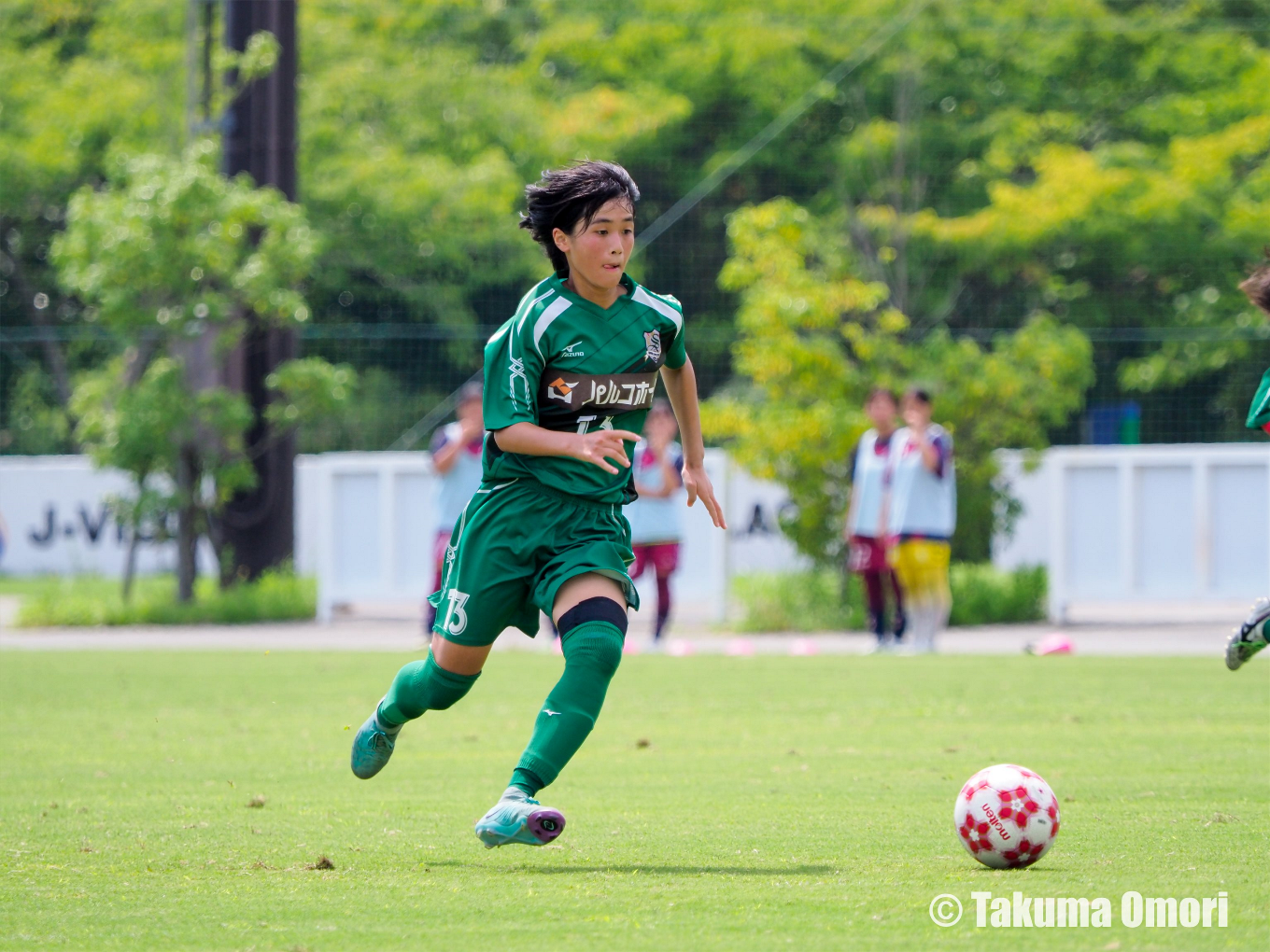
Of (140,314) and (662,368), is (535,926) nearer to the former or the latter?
(662,368)

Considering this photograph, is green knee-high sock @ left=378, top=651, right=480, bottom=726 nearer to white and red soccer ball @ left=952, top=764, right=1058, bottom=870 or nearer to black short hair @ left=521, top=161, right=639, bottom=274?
black short hair @ left=521, top=161, right=639, bottom=274

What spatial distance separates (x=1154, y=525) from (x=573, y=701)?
1356 centimetres

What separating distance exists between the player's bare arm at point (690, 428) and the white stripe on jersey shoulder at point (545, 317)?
468 mm

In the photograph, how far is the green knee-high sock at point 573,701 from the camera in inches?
188

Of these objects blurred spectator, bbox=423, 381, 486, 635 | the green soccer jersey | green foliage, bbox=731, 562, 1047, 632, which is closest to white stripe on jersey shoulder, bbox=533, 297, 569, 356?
the green soccer jersey

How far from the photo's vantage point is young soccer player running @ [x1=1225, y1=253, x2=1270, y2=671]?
6281 millimetres

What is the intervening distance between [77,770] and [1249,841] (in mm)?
4453

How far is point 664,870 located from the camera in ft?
15.0

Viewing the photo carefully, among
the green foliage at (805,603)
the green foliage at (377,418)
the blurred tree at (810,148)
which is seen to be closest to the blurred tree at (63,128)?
the blurred tree at (810,148)

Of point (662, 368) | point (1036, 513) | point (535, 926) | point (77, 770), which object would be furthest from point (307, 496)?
point (535, 926)

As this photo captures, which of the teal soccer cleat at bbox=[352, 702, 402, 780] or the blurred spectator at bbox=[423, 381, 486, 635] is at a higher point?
the blurred spectator at bbox=[423, 381, 486, 635]

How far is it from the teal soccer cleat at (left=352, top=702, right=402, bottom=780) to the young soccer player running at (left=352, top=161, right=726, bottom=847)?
0.63ft

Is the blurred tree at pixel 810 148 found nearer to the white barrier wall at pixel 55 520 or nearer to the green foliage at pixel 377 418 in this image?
the green foliage at pixel 377 418

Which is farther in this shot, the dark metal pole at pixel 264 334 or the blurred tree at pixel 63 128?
the blurred tree at pixel 63 128
